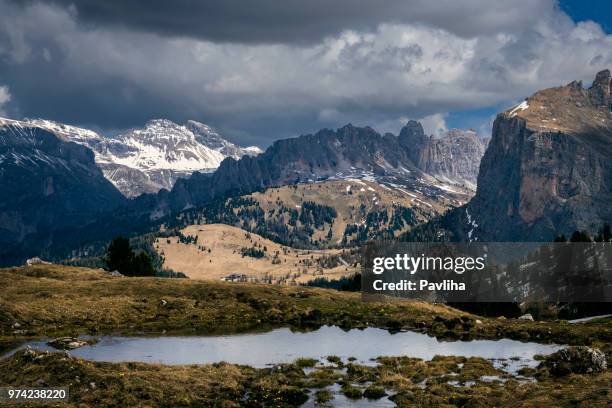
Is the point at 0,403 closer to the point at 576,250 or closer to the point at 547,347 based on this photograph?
the point at 547,347

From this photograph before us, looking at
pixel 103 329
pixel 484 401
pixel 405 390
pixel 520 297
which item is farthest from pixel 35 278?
pixel 520 297

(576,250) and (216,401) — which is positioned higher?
(576,250)

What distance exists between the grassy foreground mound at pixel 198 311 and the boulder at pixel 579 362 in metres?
15.0

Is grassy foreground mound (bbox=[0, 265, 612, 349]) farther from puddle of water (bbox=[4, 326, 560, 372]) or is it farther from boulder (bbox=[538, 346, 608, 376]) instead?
boulder (bbox=[538, 346, 608, 376])

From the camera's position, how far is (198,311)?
110 meters

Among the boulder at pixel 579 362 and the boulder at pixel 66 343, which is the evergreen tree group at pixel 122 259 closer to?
the boulder at pixel 66 343

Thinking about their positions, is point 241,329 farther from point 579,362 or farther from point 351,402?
point 579,362

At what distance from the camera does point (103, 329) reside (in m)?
94.2

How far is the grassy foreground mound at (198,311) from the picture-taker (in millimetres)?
93812

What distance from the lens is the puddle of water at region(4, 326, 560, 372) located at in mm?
Result: 73562

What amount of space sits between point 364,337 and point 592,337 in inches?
1198

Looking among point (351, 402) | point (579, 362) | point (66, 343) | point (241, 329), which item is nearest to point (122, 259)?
point (241, 329)

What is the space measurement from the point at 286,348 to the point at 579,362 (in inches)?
1377

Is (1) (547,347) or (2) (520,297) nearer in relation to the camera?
(1) (547,347)
